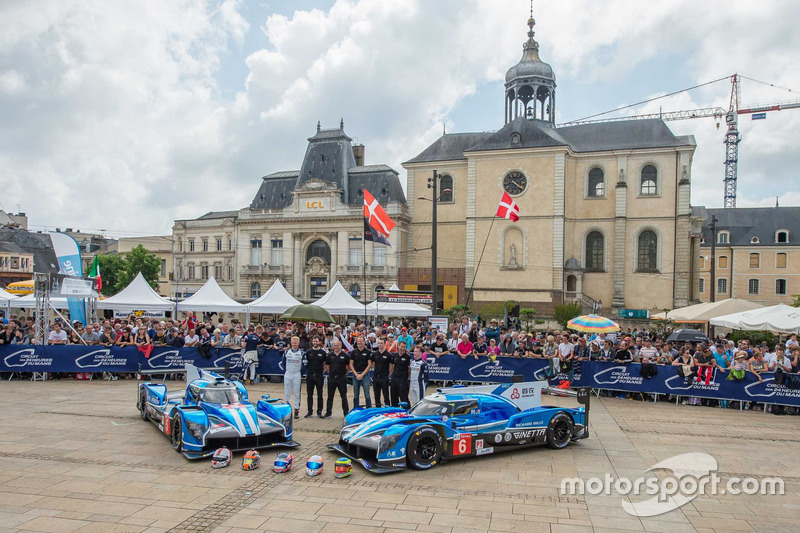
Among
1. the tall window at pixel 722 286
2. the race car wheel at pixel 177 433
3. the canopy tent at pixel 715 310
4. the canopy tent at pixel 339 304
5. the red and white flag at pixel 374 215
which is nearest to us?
the race car wheel at pixel 177 433

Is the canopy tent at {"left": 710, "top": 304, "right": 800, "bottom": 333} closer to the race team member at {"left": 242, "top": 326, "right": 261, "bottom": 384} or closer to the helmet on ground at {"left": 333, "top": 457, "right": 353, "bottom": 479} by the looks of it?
the helmet on ground at {"left": 333, "top": 457, "right": 353, "bottom": 479}

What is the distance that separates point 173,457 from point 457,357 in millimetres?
10389

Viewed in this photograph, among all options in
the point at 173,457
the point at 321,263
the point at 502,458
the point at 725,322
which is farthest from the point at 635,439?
the point at 321,263

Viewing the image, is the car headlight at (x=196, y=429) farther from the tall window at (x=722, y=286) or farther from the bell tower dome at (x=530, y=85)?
the tall window at (x=722, y=286)

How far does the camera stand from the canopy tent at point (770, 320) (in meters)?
19.3

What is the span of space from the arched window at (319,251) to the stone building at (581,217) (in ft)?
42.7

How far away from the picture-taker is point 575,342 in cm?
1967

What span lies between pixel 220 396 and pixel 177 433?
3.21 ft

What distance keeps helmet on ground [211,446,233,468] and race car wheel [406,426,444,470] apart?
116 inches

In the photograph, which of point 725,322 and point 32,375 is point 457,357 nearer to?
point 725,322

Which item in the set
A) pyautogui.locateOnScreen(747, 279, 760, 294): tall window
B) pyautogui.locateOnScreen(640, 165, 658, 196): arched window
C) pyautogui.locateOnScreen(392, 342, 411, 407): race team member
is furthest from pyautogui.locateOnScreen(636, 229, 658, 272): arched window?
pyautogui.locateOnScreen(392, 342, 411, 407): race team member

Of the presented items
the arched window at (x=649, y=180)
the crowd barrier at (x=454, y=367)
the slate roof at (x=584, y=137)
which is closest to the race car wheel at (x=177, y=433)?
the crowd barrier at (x=454, y=367)

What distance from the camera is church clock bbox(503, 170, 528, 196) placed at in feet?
166

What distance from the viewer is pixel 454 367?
19375 millimetres
